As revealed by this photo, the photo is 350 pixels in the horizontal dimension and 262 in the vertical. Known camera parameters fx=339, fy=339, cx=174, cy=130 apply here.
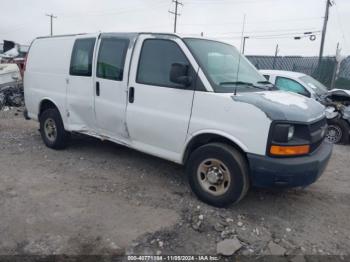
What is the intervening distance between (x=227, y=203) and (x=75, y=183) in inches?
86.4

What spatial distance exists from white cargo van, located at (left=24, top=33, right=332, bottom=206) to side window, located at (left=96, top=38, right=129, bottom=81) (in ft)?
0.05

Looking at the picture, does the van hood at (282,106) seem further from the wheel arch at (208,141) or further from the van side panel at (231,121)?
the wheel arch at (208,141)

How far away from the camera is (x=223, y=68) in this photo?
4.32 meters

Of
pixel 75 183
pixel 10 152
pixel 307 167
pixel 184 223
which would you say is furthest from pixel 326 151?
pixel 10 152

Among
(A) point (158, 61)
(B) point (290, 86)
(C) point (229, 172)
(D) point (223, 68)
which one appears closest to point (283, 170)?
(C) point (229, 172)

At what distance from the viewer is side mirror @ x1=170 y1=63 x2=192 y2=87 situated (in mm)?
3930

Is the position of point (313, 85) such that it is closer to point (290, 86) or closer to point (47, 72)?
point (290, 86)

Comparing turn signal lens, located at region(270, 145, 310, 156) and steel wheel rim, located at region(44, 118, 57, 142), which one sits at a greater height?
turn signal lens, located at region(270, 145, 310, 156)

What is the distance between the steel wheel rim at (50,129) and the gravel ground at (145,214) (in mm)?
654

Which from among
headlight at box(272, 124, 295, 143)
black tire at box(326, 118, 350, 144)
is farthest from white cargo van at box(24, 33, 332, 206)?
A: black tire at box(326, 118, 350, 144)

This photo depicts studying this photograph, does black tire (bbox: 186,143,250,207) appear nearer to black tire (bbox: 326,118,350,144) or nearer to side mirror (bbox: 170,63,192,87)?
side mirror (bbox: 170,63,192,87)

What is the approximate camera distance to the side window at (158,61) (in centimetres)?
427

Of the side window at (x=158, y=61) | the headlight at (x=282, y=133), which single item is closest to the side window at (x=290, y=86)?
the side window at (x=158, y=61)

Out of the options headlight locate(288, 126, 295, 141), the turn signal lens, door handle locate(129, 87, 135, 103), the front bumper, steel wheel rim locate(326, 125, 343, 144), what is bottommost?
steel wheel rim locate(326, 125, 343, 144)
